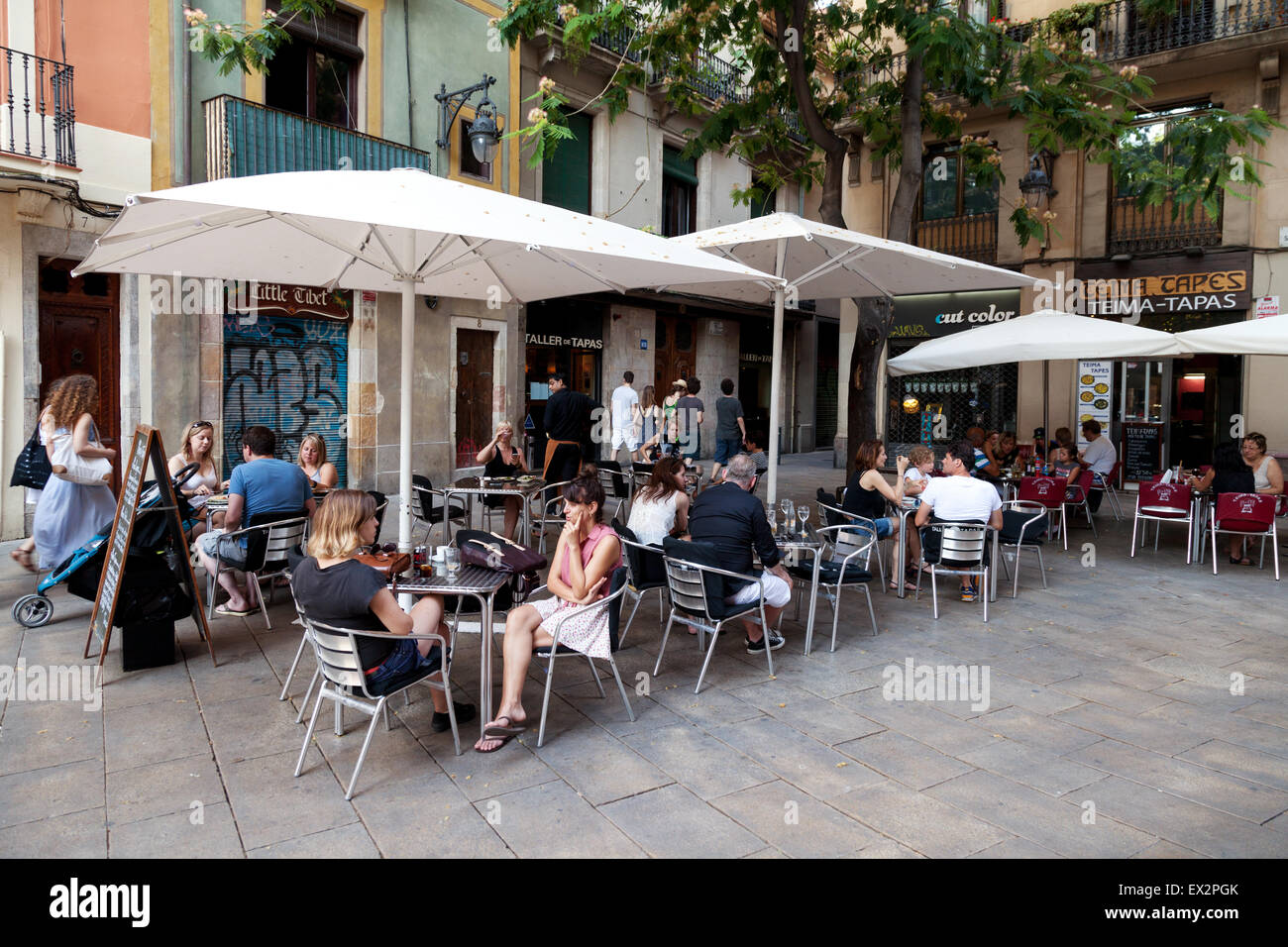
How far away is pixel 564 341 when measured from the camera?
16.5 meters

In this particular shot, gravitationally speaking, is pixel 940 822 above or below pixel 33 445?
below

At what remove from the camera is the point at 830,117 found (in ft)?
35.4

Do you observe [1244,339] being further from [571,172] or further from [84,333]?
[84,333]

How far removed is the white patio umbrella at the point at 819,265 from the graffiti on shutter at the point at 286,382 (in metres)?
5.98

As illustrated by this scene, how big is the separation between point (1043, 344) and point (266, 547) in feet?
25.5

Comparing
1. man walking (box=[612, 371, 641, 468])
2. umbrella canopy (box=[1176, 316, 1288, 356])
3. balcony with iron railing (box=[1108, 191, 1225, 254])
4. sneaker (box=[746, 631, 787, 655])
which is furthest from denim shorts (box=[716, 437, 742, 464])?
balcony with iron railing (box=[1108, 191, 1225, 254])

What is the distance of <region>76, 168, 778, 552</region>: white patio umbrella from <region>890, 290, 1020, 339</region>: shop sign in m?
11.7

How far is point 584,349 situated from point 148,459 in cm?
1239

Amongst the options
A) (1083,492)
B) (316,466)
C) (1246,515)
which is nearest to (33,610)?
(316,466)

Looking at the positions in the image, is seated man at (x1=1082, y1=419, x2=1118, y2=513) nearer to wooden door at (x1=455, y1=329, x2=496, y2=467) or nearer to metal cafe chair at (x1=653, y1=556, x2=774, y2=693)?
metal cafe chair at (x1=653, y1=556, x2=774, y2=693)

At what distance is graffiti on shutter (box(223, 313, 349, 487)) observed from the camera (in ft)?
37.0

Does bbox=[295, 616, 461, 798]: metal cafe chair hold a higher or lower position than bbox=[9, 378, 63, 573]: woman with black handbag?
lower
